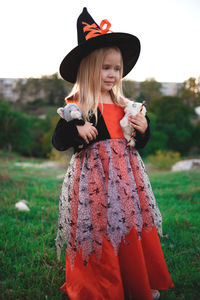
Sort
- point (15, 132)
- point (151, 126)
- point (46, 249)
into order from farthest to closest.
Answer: point (15, 132), point (151, 126), point (46, 249)

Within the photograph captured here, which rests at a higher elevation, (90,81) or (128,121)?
(90,81)

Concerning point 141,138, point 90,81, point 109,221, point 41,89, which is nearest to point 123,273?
point 109,221

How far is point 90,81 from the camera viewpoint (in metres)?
1.83

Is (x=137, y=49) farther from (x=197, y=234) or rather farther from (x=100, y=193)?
(x=197, y=234)

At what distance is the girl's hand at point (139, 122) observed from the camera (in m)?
1.82

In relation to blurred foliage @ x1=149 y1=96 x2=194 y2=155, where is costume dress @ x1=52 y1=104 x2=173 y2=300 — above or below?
above

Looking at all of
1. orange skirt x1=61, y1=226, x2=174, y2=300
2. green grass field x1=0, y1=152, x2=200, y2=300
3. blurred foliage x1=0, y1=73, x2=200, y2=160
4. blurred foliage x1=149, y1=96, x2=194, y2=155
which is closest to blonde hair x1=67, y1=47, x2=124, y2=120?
orange skirt x1=61, y1=226, x2=174, y2=300

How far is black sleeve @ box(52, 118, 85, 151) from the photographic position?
1.71 metres

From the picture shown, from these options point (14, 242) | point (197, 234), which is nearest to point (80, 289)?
point (14, 242)

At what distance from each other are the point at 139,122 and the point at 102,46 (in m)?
0.60

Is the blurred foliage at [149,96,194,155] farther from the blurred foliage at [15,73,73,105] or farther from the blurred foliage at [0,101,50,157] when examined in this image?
the blurred foliage at [0,101,50,157]

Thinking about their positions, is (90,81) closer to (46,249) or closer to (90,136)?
(90,136)
